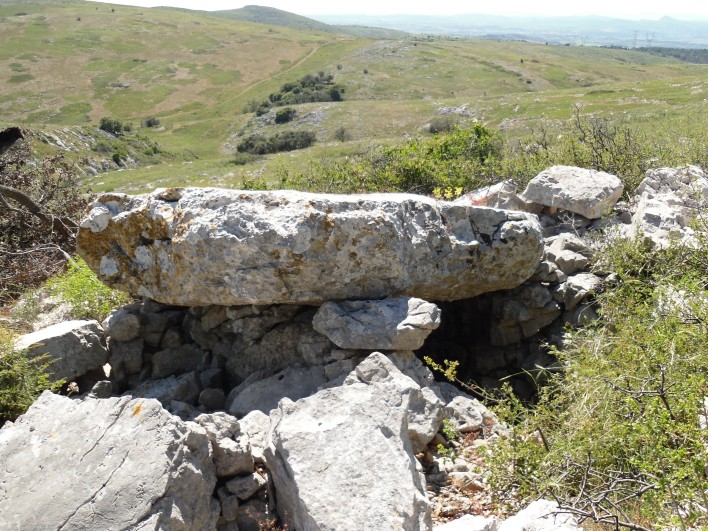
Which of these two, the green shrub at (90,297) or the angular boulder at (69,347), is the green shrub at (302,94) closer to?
the green shrub at (90,297)

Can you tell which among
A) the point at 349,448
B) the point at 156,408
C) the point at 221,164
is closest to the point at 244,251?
the point at 156,408

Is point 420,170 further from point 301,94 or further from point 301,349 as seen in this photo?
point 301,94

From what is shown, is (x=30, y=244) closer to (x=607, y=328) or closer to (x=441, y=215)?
(x=441, y=215)

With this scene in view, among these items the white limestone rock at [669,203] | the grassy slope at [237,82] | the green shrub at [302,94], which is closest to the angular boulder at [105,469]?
the white limestone rock at [669,203]

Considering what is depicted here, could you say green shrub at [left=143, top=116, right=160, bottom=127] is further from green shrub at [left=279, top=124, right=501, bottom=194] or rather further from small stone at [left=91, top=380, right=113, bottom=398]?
small stone at [left=91, top=380, right=113, bottom=398]

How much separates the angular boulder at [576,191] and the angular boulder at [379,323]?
4.74 meters

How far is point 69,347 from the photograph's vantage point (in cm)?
757

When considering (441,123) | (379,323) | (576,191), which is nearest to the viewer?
(379,323)

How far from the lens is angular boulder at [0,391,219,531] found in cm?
450

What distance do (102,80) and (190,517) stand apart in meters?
117

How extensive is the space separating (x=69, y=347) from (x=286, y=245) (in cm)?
350

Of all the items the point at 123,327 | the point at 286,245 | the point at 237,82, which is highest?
the point at 286,245

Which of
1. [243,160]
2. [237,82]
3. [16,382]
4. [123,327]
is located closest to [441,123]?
[243,160]

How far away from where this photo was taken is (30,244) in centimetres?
1434
